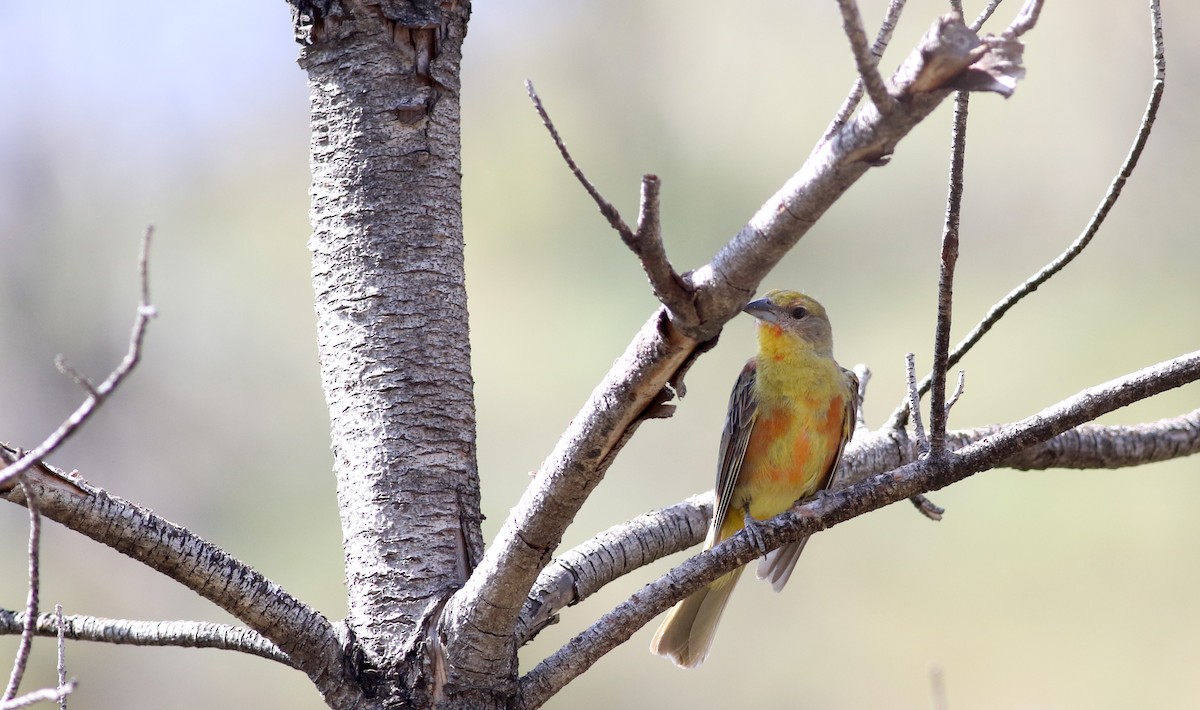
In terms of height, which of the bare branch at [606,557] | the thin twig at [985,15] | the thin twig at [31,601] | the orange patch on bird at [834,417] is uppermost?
the orange patch on bird at [834,417]

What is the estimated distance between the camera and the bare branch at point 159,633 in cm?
257

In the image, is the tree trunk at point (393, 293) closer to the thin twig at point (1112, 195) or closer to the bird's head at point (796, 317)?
the thin twig at point (1112, 195)

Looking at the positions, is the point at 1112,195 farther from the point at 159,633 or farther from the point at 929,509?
the point at 159,633

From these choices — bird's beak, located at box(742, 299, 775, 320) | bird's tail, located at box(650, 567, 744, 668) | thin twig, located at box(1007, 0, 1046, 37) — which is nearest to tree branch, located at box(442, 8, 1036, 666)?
thin twig, located at box(1007, 0, 1046, 37)

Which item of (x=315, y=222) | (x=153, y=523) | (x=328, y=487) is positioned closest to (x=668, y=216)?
(x=328, y=487)

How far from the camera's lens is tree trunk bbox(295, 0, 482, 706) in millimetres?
2730

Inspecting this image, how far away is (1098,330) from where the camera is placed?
11984mm

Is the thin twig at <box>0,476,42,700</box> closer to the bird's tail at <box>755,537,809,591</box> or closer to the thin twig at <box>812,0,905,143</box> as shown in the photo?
the thin twig at <box>812,0,905,143</box>

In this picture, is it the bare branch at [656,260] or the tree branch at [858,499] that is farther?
the tree branch at [858,499]

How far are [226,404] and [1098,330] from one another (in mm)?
9678

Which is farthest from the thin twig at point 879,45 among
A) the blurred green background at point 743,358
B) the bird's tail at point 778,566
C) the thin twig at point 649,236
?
the blurred green background at point 743,358

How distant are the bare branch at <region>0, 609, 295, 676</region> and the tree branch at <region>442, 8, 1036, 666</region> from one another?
0.49 m

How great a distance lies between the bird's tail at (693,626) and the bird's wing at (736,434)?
0.27m

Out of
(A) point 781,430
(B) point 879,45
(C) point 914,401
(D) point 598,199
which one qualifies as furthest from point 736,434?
(D) point 598,199
